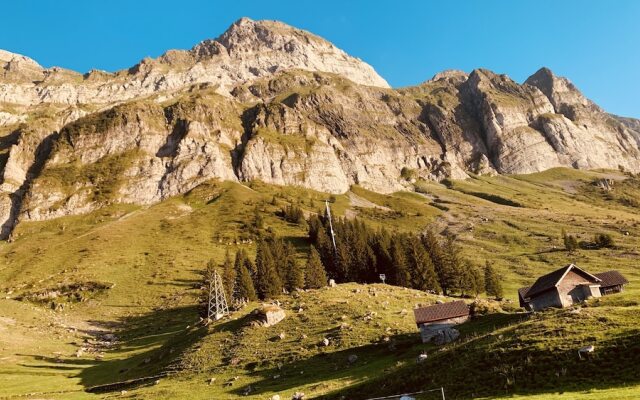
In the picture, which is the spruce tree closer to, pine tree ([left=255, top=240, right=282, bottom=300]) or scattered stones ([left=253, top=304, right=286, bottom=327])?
pine tree ([left=255, top=240, right=282, bottom=300])

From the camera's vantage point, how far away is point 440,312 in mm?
53031

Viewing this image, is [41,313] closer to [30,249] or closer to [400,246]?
[30,249]

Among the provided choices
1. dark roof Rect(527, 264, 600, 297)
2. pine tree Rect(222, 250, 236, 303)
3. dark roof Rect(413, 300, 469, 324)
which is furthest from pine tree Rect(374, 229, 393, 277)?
dark roof Rect(413, 300, 469, 324)

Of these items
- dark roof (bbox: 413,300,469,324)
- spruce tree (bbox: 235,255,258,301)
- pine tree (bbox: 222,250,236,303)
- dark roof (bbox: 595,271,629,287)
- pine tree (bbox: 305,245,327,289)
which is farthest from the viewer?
pine tree (bbox: 222,250,236,303)

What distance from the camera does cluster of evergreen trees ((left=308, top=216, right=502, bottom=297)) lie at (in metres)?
103

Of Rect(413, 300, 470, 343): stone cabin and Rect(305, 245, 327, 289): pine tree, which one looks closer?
Rect(413, 300, 470, 343): stone cabin

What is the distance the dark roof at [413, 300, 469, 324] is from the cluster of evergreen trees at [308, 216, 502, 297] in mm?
46654

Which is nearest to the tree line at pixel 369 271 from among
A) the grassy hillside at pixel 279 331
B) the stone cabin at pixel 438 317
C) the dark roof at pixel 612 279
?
the grassy hillside at pixel 279 331

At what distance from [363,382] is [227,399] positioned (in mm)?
13709

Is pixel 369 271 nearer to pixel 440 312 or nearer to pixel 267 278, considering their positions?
pixel 267 278

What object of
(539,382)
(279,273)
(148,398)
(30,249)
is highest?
(30,249)

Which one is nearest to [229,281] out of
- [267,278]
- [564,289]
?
[267,278]

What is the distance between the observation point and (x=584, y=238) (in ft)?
505

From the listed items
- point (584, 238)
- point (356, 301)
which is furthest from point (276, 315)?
point (584, 238)
